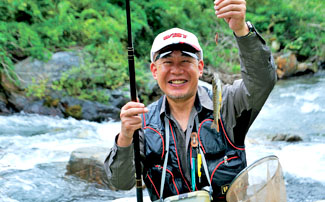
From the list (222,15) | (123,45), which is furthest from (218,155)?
(123,45)

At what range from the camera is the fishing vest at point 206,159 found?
185 cm

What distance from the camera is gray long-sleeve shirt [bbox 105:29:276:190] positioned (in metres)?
1.72

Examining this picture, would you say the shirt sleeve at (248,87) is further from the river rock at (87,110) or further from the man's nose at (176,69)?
the river rock at (87,110)

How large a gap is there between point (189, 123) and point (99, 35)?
8994 millimetres

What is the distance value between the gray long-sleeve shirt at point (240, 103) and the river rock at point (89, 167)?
301cm

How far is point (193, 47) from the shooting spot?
76.7 inches

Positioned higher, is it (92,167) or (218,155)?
(218,155)

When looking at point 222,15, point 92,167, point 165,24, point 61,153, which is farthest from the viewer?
point 165,24

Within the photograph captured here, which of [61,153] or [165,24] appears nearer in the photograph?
[61,153]

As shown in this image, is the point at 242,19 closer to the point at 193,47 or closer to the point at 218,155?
the point at 193,47

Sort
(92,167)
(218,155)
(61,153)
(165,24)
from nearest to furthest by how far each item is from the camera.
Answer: (218,155) → (92,167) → (61,153) → (165,24)

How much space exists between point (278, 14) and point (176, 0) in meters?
6.25

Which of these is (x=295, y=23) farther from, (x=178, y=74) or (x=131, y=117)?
(x=131, y=117)

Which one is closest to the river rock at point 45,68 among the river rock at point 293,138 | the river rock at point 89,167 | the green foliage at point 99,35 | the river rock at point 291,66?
the green foliage at point 99,35
